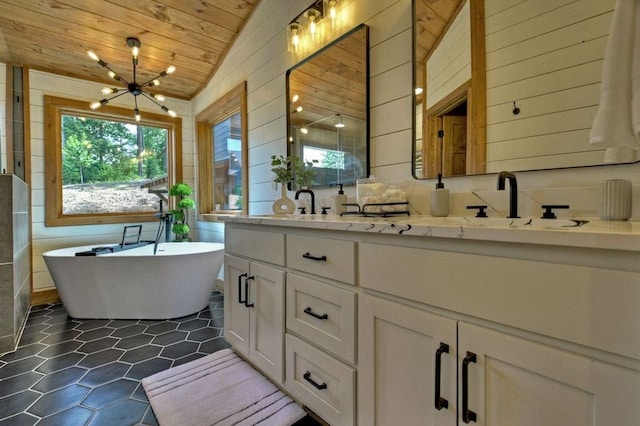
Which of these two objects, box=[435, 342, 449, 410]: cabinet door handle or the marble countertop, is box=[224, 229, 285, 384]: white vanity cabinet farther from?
box=[435, 342, 449, 410]: cabinet door handle

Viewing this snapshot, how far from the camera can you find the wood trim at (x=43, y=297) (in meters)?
3.05

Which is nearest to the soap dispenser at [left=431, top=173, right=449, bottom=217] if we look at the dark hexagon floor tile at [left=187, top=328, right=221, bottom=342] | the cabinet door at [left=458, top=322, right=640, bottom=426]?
the cabinet door at [left=458, top=322, right=640, bottom=426]

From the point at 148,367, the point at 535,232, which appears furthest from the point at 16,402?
the point at 535,232

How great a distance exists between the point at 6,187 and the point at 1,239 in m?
0.36

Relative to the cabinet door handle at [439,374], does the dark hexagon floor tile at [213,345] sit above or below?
below

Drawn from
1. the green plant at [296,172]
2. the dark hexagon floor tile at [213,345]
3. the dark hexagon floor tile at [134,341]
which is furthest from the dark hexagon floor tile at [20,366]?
the green plant at [296,172]

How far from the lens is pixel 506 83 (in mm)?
1247

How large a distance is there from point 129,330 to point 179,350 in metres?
0.64

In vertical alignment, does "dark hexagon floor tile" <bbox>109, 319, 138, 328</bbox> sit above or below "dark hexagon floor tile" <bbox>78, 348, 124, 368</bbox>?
above

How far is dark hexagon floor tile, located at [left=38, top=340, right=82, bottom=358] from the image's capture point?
6.64 ft

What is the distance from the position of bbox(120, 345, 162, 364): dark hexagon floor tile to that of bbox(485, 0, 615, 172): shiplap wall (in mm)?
2316

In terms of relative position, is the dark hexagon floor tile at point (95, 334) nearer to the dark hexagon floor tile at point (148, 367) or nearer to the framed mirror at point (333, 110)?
the dark hexagon floor tile at point (148, 367)

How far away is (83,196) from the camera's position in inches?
136

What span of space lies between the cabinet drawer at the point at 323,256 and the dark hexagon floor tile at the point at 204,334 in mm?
1326
